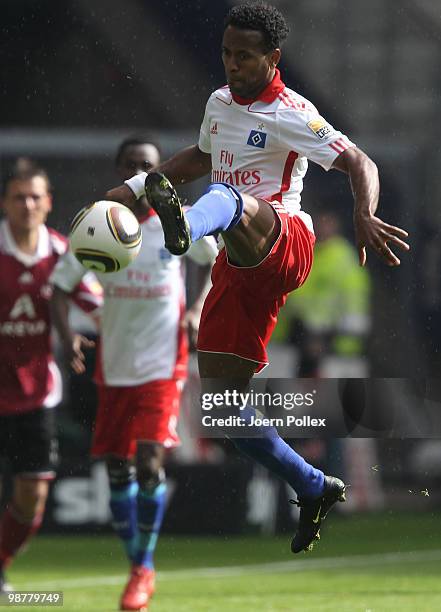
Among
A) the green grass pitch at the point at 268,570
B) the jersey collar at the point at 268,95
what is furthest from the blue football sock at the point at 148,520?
the jersey collar at the point at 268,95

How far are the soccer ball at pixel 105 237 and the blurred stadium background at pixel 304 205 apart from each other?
272 centimetres

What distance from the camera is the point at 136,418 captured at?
28.2 ft

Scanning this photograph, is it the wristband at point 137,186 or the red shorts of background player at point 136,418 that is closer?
the wristband at point 137,186

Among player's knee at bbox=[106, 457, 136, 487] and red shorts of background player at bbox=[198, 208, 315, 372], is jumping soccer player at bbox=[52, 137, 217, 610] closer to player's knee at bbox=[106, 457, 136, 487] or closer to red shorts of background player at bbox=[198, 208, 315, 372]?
player's knee at bbox=[106, 457, 136, 487]

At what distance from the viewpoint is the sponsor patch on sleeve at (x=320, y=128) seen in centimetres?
609

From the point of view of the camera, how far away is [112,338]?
Answer: 888 cm

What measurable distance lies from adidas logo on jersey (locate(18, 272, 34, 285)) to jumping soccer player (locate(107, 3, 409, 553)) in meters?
2.55

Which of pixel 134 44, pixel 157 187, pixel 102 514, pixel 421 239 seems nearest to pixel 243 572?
pixel 102 514

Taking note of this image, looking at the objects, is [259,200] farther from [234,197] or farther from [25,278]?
[25,278]

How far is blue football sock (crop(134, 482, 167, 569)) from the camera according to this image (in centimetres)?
851

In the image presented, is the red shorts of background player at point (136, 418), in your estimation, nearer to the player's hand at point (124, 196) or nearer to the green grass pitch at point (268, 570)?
the green grass pitch at point (268, 570)

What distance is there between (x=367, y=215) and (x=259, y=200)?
487 millimetres

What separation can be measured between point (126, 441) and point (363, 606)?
1.55 metres

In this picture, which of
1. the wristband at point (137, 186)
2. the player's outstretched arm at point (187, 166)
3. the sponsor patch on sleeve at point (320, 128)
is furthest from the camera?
the player's outstretched arm at point (187, 166)
